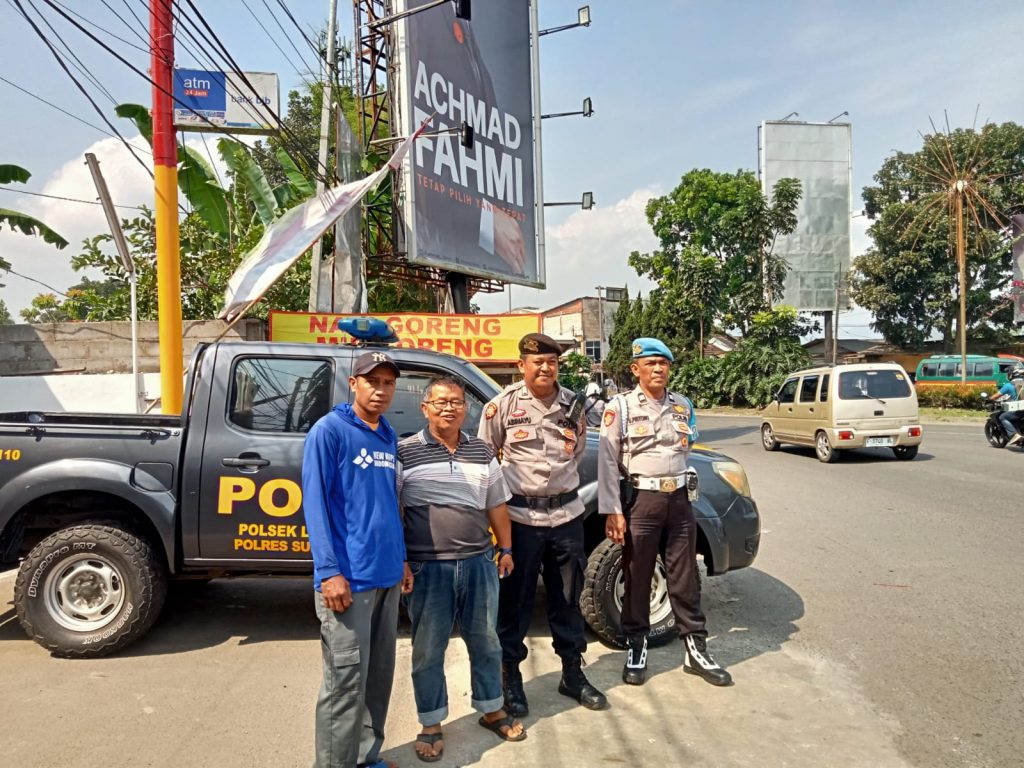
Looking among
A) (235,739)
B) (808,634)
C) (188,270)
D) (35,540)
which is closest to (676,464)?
(808,634)

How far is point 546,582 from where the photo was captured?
3551mm

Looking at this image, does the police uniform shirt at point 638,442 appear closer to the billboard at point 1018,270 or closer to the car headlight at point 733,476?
the car headlight at point 733,476

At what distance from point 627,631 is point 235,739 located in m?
1.99

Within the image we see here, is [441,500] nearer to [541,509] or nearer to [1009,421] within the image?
[541,509]

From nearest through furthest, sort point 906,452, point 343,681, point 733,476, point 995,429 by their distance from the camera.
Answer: point 343,681 < point 733,476 < point 906,452 < point 995,429

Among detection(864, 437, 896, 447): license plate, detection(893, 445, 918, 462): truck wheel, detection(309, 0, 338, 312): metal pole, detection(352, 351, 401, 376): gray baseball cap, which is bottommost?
detection(893, 445, 918, 462): truck wheel

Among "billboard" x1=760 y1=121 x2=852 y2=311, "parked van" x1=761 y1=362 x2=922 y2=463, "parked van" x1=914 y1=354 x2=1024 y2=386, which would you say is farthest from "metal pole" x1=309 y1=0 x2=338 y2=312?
"billboard" x1=760 y1=121 x2=852 y2=311

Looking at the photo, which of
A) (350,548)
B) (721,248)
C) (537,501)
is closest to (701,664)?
(537,501)

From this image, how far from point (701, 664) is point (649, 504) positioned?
2.95 feet

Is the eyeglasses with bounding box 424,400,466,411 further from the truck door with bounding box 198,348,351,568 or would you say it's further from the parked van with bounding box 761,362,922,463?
the parked van with bounding box 761,362,922,463

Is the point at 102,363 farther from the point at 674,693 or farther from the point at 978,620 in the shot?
the point at 978,620

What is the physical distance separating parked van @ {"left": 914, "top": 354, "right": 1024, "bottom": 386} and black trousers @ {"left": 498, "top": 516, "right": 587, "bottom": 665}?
29110 mm

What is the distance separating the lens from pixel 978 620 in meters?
4.65

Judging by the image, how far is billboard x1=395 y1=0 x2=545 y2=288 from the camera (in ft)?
48.5
